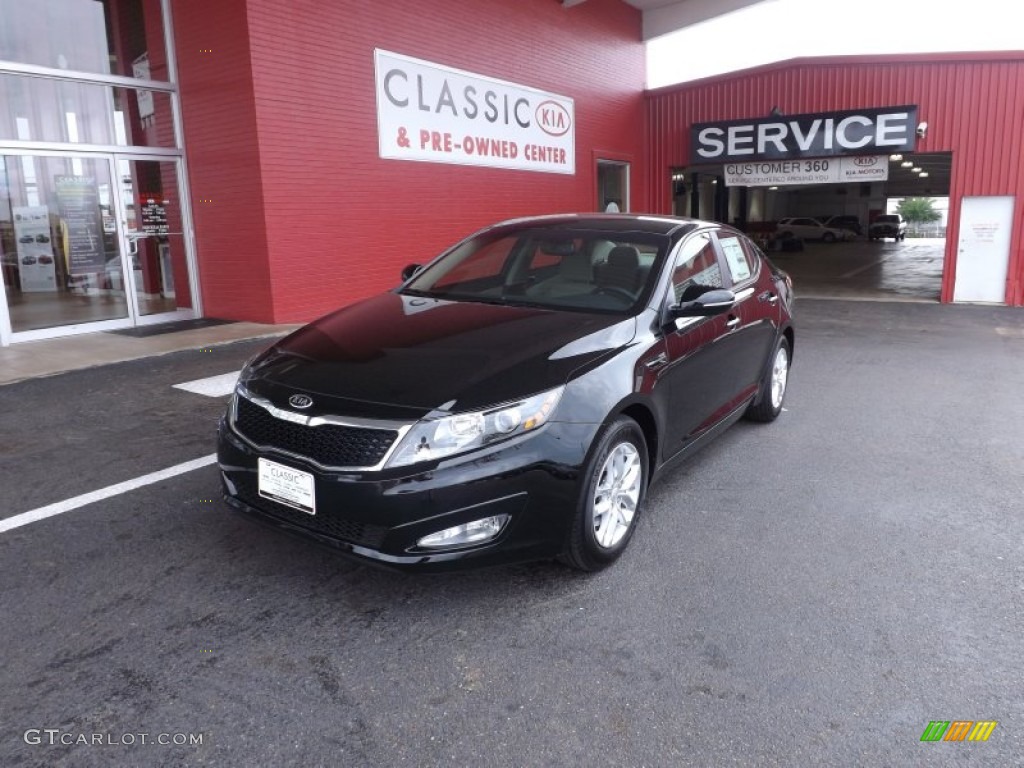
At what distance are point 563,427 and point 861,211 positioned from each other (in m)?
50.2

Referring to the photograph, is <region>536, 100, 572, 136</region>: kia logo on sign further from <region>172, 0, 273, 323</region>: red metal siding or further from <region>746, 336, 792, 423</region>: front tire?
<region>746, 336, 792, 423</region>: front tire

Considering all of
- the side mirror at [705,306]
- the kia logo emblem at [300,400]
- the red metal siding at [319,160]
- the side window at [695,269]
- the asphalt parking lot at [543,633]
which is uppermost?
the red metal siding at [319,160]

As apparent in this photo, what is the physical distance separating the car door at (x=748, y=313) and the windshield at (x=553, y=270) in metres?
0.81

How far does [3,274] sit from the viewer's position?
354 inches

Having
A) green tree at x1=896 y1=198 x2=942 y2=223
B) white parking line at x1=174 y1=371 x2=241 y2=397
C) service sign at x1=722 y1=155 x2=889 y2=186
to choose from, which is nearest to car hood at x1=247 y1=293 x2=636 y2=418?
white parking line at x1=174 y1=371 x2=241 y2=397

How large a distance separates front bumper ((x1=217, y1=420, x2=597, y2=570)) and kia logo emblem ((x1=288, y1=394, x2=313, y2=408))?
208 mm

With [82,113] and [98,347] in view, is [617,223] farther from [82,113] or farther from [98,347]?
[82,113]

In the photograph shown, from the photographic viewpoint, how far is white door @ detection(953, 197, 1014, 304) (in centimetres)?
1441

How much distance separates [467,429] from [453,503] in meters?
0.28

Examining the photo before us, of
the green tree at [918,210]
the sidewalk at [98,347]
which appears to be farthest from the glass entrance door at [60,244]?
the green tree at [918,210]

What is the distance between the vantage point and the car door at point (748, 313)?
474 cm

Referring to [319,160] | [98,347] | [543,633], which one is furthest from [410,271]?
[319,160]

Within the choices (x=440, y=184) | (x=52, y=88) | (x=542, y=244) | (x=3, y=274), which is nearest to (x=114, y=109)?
(x=52, y=88)

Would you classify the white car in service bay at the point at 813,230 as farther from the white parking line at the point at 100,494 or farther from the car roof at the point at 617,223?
the white parking line at the point at 100,494
